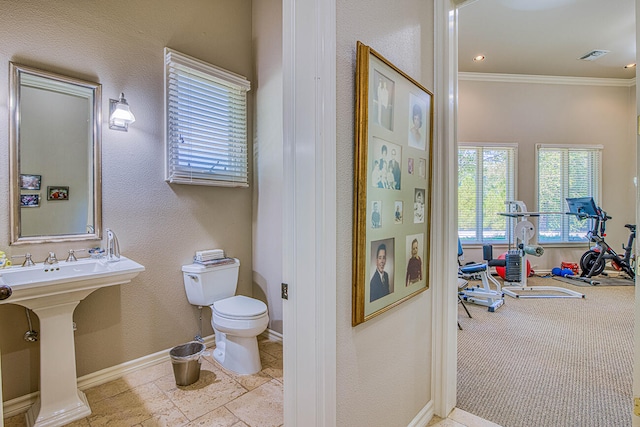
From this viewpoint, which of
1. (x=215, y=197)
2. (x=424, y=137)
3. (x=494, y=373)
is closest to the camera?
(x=424, y=137)

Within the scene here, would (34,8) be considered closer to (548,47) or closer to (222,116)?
(222,116)

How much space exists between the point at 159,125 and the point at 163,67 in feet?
1.48

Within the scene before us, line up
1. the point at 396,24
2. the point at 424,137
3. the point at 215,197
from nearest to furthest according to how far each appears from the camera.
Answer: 1. the point at 396,24
2. the point at 424,137
3. the point at 215,197

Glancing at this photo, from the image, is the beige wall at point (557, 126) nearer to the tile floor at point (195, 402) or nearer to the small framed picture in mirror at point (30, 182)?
the tile floor at point (195, 402)

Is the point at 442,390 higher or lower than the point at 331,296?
lower

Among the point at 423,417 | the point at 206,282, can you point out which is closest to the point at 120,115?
the point at 206,282

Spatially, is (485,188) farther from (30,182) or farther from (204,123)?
(30,182)

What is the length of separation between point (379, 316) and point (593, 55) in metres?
5.80

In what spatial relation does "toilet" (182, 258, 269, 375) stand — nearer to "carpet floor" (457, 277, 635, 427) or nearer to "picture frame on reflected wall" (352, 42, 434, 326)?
"picture frame on reflected wall" (352, 42, 434, 326)

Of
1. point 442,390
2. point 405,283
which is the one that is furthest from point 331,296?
point 442,390

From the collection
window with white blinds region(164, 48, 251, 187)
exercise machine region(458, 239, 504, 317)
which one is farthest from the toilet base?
exercise machine region(458, 239, 504, 317)

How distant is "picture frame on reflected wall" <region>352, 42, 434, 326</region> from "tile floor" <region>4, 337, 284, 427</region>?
3.74 ft

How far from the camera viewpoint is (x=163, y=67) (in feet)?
8.00

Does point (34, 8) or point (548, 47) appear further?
point (548, 47)
